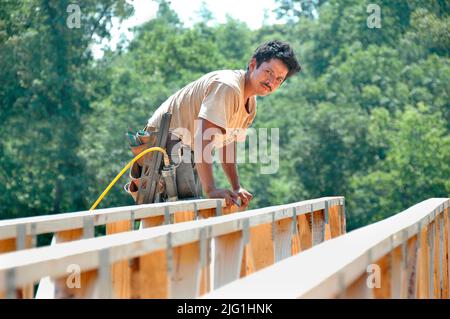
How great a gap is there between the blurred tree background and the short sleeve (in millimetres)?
24785

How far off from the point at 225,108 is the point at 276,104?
36.8 meters

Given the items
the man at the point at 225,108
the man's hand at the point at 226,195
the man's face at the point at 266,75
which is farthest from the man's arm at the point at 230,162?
the man's hand at the point at 226,195

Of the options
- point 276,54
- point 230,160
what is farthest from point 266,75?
point 230,160

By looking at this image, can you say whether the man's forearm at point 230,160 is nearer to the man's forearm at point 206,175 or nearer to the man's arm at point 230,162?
the man's arm at point 230,162

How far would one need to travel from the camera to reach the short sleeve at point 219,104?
15.4ft

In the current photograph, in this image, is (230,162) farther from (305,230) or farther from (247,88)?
(305,230)

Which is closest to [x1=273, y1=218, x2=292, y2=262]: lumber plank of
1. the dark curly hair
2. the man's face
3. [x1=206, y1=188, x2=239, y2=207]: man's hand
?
[x1=206, y1=188, x2=239, y2=207]: man's hand

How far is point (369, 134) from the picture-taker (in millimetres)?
36562

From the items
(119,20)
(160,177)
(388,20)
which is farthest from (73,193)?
(160,177)

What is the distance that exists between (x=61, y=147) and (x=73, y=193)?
1569mm

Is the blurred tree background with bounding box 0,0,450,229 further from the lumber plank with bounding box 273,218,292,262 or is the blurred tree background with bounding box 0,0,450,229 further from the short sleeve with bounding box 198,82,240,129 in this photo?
the lumber plank with bounding box 273,218,292,262

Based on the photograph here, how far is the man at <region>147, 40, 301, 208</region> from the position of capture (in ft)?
15.5

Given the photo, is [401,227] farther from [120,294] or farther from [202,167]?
[202,167]

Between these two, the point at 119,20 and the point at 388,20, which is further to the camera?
the point at 388,20
